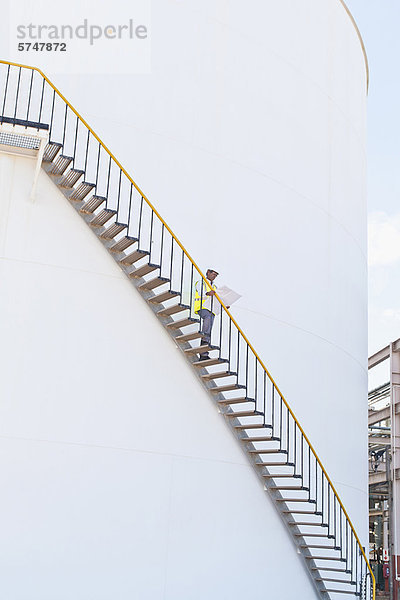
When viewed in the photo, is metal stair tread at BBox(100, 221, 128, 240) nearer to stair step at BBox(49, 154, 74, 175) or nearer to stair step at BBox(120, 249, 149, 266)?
stair step at BBox(120, 249, 149, 266)

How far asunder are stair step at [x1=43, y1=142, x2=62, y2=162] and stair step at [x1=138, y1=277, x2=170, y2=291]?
107 inches

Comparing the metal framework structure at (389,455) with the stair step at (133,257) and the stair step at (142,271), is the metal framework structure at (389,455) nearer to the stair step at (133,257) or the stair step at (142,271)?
the stair step at (142,271)

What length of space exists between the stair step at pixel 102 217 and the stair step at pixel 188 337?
2470 millimetres

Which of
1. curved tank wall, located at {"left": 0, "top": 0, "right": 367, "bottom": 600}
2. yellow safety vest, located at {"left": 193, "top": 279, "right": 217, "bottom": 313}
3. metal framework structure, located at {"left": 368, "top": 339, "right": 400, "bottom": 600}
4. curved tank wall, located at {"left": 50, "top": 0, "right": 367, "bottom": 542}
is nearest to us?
curved tank wall, located at {"left": 0, "top": 0, "right": 367, "bottom": 600}

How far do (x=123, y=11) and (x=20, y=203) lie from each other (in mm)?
4789

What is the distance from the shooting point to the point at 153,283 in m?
12.6

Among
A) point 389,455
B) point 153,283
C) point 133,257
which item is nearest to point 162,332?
point 153,283

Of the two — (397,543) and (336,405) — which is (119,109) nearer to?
(336,405)

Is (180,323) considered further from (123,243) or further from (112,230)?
(112,230)

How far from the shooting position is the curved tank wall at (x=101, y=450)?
11445mm

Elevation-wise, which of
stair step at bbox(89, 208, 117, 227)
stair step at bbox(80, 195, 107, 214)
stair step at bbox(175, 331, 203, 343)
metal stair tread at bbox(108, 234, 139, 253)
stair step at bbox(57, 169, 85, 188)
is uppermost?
stair step at bbox(57, 169, 85, 188)

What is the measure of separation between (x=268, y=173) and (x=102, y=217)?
446cm

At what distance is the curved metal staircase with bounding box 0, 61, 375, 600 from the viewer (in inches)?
494

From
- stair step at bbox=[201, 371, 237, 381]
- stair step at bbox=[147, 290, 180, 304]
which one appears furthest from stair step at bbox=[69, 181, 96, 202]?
stair step at bbox=[201, 371, 237, 381]
